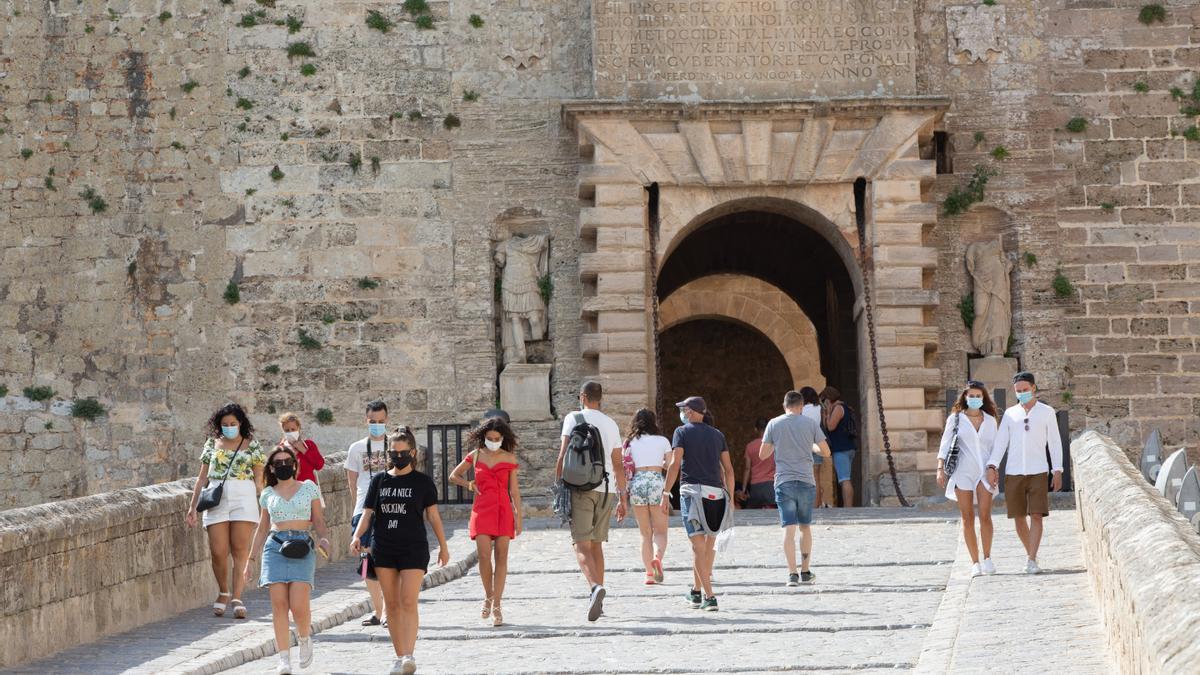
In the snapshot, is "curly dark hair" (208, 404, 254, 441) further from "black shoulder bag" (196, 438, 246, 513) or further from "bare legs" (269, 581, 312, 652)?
"bare legs" (269, 581, 312, 652)

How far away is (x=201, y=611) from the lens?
11.8m

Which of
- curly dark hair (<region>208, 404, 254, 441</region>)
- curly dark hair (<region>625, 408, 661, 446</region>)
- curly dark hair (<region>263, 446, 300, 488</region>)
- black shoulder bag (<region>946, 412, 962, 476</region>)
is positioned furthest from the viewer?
curly dark hair (<region>625, 408, 661, 446</region>)

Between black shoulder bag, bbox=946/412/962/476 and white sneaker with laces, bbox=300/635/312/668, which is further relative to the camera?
black shoulder bag, bbox=946/412/962/476

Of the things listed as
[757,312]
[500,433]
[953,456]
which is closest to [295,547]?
[500,433]

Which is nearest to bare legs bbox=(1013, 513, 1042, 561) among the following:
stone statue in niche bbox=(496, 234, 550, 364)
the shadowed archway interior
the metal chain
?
the metal chain

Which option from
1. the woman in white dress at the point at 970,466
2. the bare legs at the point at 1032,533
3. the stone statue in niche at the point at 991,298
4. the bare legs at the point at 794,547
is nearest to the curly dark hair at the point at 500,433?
the bare legs at the point at 794,547

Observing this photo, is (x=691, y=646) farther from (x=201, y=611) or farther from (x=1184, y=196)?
(x=1184, y=196)

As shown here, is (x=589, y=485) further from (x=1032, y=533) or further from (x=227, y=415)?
(x=1032, y=533)

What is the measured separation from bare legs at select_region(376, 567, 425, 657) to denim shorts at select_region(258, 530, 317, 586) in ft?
1.18

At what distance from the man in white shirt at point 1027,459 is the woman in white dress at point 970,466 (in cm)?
9

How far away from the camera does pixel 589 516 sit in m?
11.2

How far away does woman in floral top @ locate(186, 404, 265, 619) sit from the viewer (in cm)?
1148

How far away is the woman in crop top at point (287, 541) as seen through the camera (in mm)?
8953

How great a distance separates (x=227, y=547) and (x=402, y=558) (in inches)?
108
